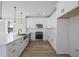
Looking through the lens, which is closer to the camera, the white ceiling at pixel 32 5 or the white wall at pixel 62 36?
the white ceiling at pixel 32 5

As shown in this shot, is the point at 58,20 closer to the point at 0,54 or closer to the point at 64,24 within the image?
the point at 64,24

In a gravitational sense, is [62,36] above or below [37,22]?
below

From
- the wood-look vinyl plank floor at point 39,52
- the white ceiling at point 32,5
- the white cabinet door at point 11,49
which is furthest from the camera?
the wood-look vinyl plank floor at point 39,52

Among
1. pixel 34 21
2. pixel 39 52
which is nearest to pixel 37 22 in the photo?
pixel 34 21

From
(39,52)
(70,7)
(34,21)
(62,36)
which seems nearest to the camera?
(70,7)

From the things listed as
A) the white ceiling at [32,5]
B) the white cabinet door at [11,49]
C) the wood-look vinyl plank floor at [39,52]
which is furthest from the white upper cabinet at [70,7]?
the wood-look vinyl plank floor at [39,52]

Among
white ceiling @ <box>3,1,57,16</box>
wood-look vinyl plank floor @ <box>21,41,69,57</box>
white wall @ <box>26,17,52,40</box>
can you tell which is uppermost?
white ceiling @ <box>3,1,57,16</box>

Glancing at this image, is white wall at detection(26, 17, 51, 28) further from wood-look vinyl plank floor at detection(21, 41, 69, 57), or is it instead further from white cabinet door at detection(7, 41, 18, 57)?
white cabinet door at detection(7, 41, 18, 57)

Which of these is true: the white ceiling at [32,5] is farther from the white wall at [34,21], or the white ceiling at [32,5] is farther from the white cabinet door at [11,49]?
the white wall at [34,21]

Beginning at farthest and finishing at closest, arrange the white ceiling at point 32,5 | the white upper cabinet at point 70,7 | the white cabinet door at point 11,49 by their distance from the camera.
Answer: the white ceiling at point 32,5 < the white cabinet door at point 11,49 < the white upper cabinet at point 70,7

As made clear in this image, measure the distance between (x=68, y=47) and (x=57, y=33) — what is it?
0.76 meters

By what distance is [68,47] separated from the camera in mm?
5750

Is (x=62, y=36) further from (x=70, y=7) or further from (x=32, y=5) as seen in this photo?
(x=70, y=7)

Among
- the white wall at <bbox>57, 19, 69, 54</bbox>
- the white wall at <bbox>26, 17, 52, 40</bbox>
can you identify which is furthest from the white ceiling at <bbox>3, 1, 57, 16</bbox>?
the white wall at <bbox>26, 17, 52, 40</bbox>
